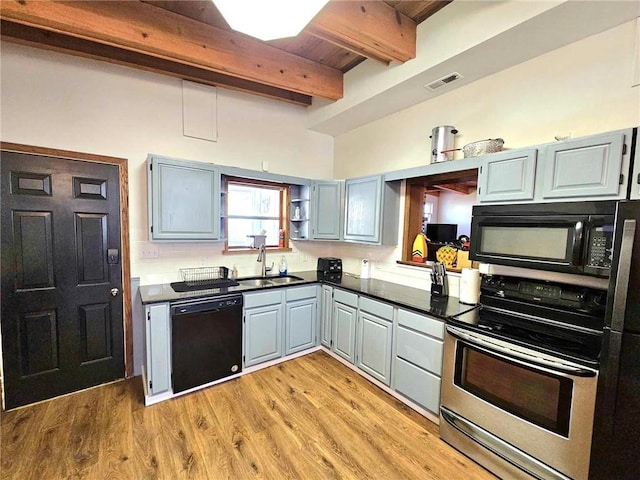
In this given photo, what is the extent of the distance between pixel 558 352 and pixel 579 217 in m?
0.79

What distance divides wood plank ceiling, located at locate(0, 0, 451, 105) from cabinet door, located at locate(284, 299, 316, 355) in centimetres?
236

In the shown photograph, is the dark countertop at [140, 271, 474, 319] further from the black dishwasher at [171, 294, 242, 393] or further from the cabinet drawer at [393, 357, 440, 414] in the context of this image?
the cabinet drawer at [393, 357, 440, 414]

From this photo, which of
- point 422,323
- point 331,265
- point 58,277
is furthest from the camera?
point 331,265

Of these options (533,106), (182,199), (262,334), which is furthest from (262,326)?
(533,106)

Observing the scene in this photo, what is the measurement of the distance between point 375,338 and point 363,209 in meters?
1.40

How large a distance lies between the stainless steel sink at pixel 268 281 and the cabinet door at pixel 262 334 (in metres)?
0.28

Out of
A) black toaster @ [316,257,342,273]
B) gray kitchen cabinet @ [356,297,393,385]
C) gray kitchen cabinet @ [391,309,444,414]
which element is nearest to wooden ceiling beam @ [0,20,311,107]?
black toaster @ [316,257,342,273]

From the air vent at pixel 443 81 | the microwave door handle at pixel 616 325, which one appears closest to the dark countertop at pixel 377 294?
the microwave door handle at pixel 616 325

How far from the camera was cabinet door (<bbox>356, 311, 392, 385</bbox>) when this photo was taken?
256cm

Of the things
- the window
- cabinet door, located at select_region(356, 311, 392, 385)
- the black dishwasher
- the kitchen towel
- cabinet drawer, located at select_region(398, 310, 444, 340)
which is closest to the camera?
cabinet drawer, located at select_region(398, 310, 444, 340)

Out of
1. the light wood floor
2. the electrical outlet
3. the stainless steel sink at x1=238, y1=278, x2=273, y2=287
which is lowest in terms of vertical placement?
the light wood floor

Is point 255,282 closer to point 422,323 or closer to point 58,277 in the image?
point 58,277

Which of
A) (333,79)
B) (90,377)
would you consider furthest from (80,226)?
(333,79)

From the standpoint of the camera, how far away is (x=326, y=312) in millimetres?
3289
